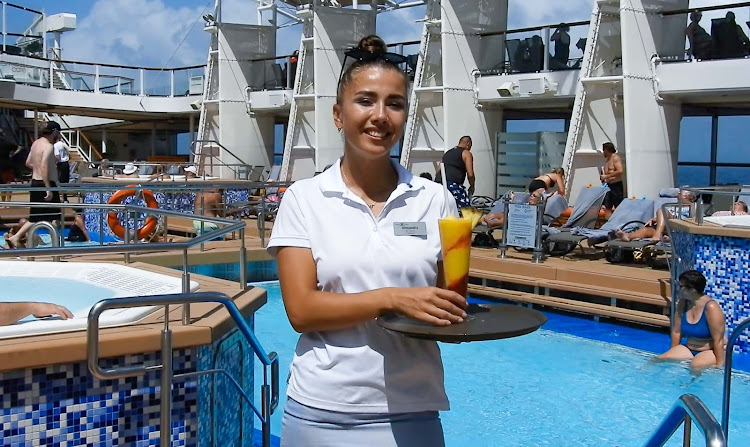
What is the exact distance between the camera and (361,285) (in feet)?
5.49

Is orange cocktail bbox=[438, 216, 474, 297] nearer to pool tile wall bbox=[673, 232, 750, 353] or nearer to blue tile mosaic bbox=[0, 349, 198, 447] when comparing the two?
blue tile mosaic bbox=[0, 349, 198, 447]

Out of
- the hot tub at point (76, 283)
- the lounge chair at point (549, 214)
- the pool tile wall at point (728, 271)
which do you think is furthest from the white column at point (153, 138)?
the hot tub at point (76, 283)

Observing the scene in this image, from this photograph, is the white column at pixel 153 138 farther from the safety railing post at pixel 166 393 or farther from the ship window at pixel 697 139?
the safety railing post at pixel 166 393

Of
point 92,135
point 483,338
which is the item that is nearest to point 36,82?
point 92,135

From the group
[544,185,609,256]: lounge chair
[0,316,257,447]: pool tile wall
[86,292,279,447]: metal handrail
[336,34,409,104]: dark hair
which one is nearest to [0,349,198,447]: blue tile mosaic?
[0,316,257,447]: pool tile wall

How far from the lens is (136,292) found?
3.78 m

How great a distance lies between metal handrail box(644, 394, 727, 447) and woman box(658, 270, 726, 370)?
4.23 meters

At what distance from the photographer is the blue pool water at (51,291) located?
4.33 meters

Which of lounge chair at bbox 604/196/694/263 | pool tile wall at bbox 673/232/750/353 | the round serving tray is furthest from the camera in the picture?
lounge chair at bbox 604/196/694/263

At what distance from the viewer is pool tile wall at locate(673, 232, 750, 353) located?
6.63m

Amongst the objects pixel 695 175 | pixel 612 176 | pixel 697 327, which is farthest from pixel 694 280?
pixel 695 175

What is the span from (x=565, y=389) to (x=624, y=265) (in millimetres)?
2972

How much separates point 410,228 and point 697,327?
5.15 m

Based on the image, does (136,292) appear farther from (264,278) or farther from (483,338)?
(264,278)
